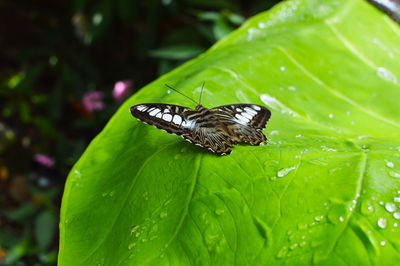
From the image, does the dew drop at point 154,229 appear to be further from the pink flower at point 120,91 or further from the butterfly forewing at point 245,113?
the pink flower at point 120,91

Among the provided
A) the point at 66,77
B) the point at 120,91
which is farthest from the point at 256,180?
the point at 66,77

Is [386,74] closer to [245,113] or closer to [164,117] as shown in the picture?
[245,113]

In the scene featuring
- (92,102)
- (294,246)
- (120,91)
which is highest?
(294,246)

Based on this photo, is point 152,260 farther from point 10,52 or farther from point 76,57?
point 10,52

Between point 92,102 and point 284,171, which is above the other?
point 284,171

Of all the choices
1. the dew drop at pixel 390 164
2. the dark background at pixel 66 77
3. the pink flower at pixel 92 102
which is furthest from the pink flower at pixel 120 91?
the dew drop at pixel 390 164

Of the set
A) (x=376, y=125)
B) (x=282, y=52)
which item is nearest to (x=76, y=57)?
→ (x=282, y=52)

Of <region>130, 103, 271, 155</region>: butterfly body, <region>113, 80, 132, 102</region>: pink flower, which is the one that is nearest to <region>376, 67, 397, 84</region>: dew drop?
<region>130, 103, 271, 155</region>: butterfly body
